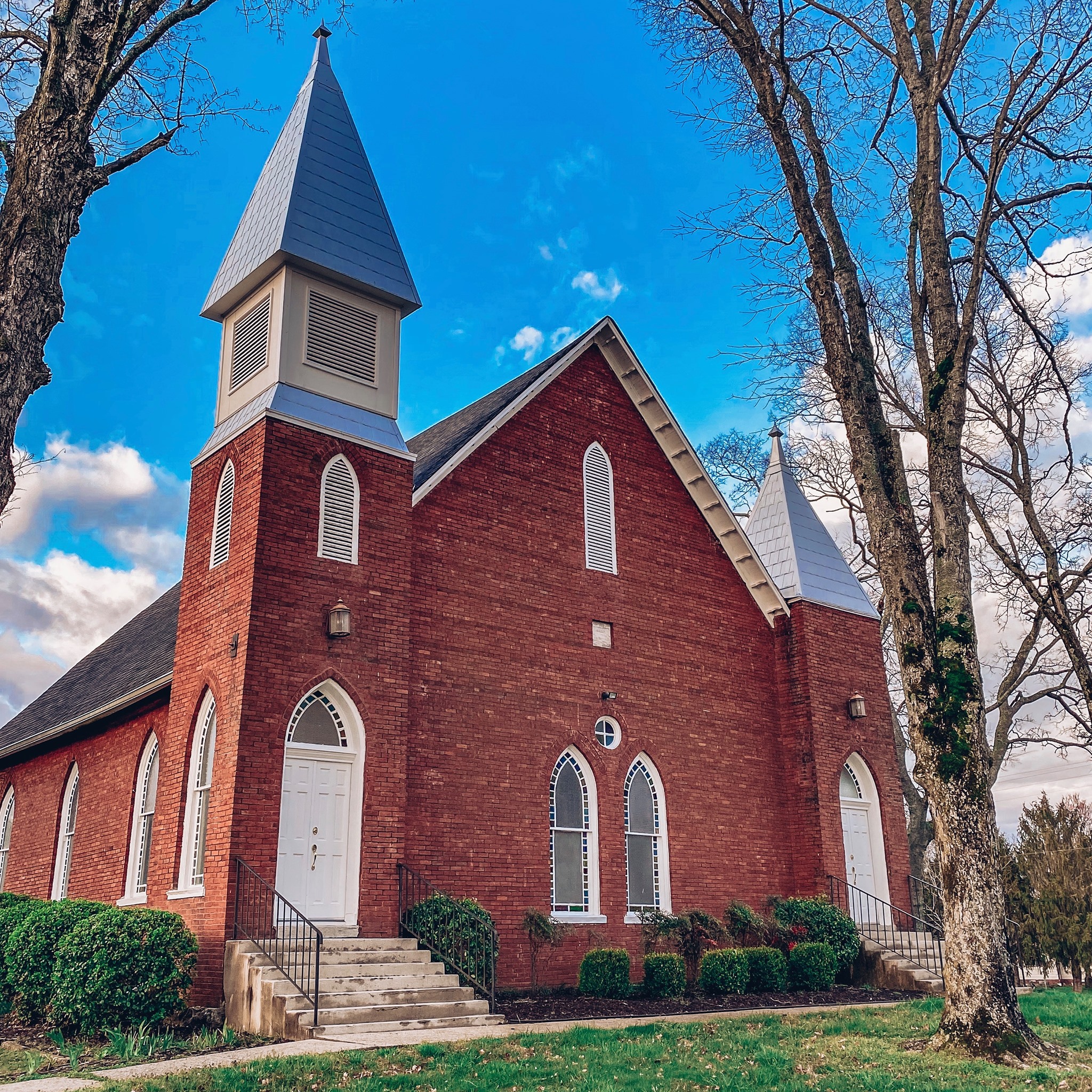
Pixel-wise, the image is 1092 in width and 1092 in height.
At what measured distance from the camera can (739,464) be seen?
29.7m

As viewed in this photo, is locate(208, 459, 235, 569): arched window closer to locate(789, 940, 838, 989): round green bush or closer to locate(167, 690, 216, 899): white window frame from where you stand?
locate(167, 690, 216, 899): white window frame

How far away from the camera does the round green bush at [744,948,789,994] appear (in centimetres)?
1510

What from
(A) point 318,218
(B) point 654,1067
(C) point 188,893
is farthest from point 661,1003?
(A) point 318,218

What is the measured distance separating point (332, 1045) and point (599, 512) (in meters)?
9.95

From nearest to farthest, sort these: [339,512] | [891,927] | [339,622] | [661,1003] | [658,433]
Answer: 1. [339,622]
2. [661,1003]
3. [339,512]
4. [891,927]
5. [658,433]

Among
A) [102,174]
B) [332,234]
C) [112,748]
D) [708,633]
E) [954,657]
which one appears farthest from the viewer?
[708,633]

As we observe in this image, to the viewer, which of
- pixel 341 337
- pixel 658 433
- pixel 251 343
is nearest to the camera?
pixel 341 337

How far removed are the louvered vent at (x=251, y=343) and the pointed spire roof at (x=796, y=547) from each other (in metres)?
9.38

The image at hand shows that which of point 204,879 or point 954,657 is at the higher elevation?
point 954,657

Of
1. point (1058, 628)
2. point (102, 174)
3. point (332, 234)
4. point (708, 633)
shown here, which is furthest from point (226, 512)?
point (1058, 628)

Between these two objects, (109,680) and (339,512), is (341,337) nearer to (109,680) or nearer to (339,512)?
(339,512)

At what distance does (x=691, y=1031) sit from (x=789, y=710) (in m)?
9.04

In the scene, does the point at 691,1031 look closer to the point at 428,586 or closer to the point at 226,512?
the point at 428,586

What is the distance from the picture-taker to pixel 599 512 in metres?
17.5
